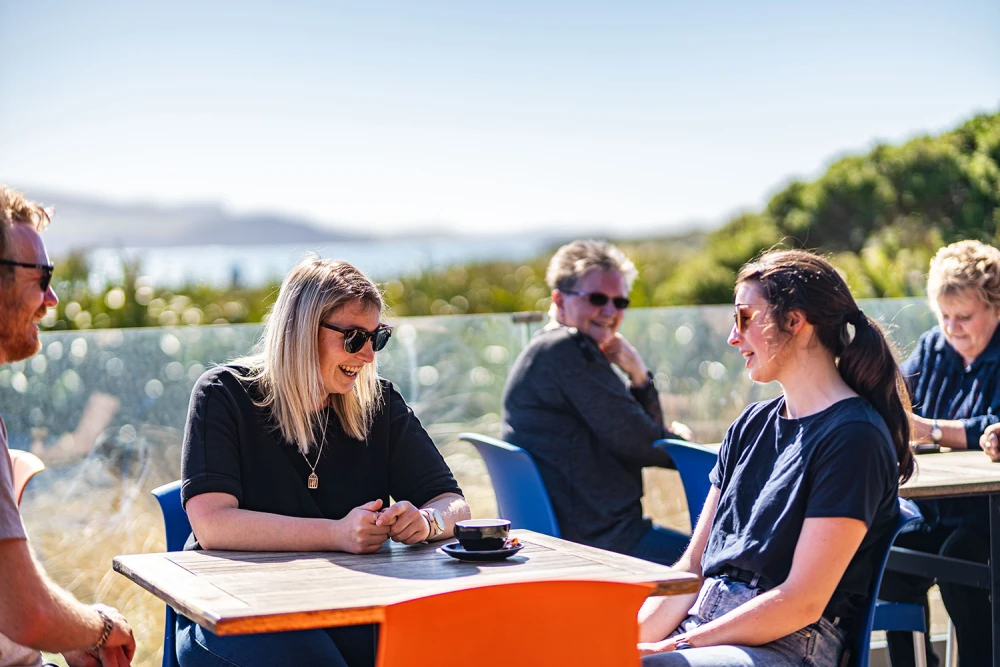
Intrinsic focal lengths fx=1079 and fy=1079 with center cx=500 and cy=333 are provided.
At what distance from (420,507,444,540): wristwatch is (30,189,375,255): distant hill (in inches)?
539

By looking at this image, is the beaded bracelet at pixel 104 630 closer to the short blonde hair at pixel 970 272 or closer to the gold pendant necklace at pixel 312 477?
the gold pendant necklace at pixel 312 477

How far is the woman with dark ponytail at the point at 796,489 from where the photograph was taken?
2.30 meters

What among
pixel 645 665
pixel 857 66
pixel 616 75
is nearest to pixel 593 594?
pixel 645 665

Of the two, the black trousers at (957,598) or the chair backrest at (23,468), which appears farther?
the black trousers at (957,598)

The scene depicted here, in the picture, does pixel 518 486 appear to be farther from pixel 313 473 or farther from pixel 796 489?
pixel 796 489

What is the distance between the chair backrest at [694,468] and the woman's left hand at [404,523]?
3.94 ft

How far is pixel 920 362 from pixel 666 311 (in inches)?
69.2

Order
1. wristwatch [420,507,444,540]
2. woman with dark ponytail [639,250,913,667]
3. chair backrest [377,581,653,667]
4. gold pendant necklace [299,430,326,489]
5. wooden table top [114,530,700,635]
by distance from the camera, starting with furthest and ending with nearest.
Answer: gold pendant necklace [299,430,326,489], wristwatch [420,507,444,540], woman with dark ponytail [639,250,913,667], wooden table top [114,530,700,635], chair backrest [377,581,653,667]

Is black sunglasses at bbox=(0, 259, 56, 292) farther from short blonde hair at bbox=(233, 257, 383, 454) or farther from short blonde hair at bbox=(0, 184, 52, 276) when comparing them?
short blonde hair at bbox=(233, 257, 383, 454)

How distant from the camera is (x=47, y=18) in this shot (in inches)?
725

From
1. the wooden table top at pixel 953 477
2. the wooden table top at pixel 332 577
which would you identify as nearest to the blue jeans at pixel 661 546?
the wooden table top at pixel 953 477

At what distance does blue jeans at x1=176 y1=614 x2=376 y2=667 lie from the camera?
2.51 m

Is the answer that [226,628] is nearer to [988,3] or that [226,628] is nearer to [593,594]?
[593,594]

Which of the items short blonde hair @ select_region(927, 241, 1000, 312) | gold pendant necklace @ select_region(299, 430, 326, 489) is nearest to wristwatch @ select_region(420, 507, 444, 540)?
gold pendant necklace @ select_region(299, 430, 326, 489)
